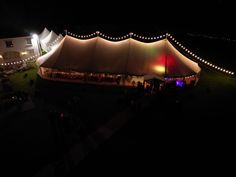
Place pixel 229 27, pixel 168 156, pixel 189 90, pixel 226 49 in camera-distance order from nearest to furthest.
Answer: pixel 168 156, pixel 189 90, pixel 226 49, pixel 229 27

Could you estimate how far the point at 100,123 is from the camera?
29.5 feet

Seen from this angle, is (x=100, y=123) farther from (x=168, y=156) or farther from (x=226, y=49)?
(x=226, y=49)

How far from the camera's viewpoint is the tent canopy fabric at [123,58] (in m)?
12.0

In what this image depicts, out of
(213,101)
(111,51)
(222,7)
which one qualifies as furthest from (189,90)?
(222,7)

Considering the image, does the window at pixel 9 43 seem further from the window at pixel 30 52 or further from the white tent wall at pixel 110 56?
the white tent wall at pixel 110 56

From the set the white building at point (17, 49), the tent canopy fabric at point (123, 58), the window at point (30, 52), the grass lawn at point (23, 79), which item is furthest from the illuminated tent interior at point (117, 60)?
the window at point (30, 52)

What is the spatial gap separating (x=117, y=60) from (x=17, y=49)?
1308 centimetres

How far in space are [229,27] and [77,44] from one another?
17.1m

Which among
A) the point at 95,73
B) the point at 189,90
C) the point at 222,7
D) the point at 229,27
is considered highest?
the point at 222,7

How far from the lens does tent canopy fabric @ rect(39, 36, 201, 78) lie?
1195 cm

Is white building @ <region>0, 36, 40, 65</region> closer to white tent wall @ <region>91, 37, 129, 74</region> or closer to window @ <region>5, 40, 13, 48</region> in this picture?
window @ <region>5, 40, 13, 48</region>

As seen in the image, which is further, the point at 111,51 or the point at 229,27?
the point at 229,27

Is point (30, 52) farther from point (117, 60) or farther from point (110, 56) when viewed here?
point (117, 60)

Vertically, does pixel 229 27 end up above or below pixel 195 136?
above
